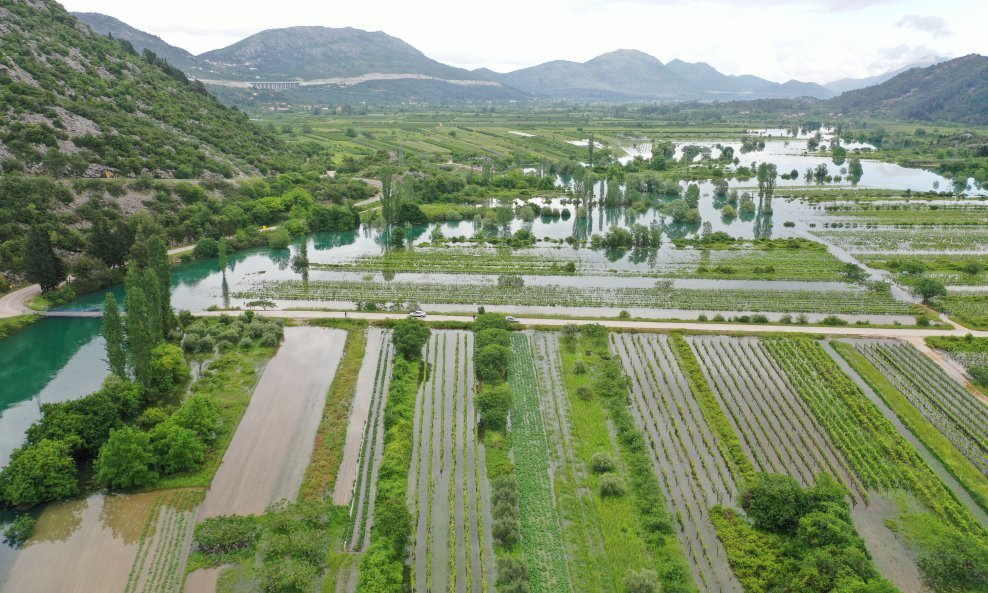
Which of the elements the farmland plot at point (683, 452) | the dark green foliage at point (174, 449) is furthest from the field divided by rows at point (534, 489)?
the dark green foliage at point (174, 449)

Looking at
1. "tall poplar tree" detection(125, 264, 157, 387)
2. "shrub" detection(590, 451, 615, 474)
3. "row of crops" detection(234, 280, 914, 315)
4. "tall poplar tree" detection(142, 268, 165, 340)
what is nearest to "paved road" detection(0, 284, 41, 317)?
"row of crops" detection(234, 280, 914, 315)

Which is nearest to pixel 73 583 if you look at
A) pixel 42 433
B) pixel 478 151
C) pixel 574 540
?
pixel 42 433

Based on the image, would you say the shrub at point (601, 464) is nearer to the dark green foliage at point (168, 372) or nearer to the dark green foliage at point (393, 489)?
the dark green foliage at point (393, 489)

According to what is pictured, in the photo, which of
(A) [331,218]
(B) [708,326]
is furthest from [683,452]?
(A) [331,218]

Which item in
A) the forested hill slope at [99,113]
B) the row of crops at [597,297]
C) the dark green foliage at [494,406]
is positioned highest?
the forested hill slope at [99,113]

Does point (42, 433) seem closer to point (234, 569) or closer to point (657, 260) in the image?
point (234, 569)

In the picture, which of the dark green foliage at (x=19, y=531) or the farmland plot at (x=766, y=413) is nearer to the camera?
the dark green foliage at (x=19, y=531)
